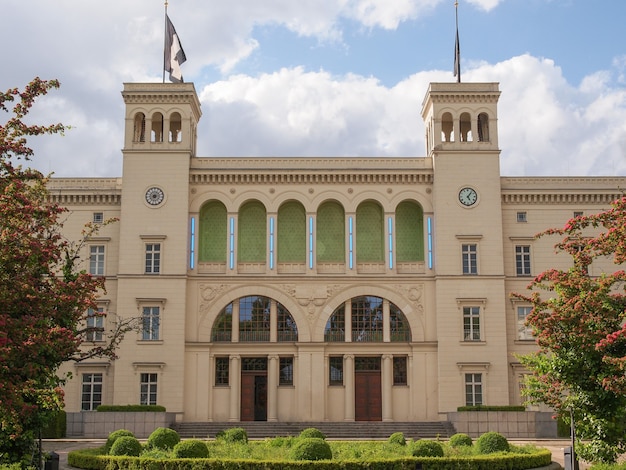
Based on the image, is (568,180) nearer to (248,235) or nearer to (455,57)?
(455,57)

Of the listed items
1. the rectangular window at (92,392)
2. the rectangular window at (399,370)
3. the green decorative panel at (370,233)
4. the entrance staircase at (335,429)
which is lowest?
the entrance staircase at (335,429)

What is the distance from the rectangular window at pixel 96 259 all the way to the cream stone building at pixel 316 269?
5.0 inches

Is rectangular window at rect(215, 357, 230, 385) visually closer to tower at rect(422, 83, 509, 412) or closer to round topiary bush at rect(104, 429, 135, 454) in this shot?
tower at rect(422, 83, 509, 412)

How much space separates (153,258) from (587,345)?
109 feet

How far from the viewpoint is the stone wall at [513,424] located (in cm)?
4703

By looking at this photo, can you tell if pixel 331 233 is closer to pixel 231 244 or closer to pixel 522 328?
pixel 231 244

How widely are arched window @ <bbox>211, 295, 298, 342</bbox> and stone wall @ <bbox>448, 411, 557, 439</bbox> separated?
1221 centimetres

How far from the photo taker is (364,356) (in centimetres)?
5250

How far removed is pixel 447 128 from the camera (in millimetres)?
58406

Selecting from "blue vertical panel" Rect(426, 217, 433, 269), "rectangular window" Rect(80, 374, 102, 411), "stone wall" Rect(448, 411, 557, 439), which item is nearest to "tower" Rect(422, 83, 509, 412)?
"blue vertical panel" Rect(426, 217, 433, 269)

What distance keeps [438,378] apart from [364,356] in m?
4.80

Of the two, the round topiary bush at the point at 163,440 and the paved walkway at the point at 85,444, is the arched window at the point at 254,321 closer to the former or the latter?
the paved walkway at the point at 85,444

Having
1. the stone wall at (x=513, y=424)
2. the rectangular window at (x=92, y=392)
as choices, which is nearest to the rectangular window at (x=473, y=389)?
the stone wall at (x=513, y=424)

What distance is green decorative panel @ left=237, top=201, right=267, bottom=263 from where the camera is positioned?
2143 inches
